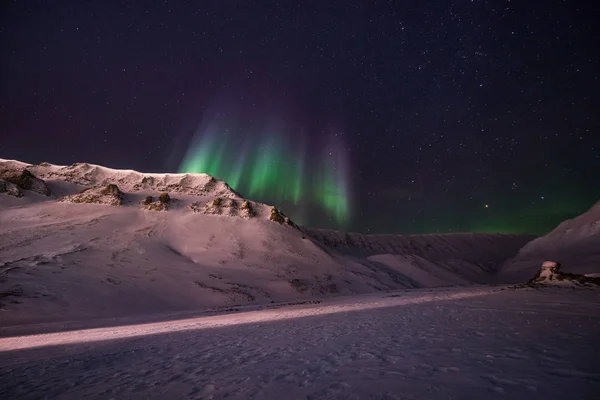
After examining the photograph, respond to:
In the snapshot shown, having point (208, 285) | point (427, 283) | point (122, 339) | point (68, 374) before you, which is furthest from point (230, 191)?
point (68, 374)

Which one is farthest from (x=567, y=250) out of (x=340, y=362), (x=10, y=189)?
(x=10, y=189)

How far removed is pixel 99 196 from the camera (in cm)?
5600

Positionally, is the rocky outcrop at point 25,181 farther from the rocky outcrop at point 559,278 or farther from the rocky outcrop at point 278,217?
the rocky outcrop at point 559,278

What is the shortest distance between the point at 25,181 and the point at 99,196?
48.1 feet

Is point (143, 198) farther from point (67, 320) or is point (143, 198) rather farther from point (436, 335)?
point (436, 335)

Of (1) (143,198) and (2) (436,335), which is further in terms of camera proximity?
(1) (143,198)

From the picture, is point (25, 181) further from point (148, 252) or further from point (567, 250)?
point (567, 250)

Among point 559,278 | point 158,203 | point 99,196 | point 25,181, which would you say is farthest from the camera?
point 25,181

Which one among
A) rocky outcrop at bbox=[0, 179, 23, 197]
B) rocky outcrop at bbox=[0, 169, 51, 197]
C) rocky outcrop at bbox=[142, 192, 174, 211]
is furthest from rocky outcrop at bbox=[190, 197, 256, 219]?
rocky outcrop at bbox=[0, 179, 23, 197]

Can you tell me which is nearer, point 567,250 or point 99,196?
point 99,196

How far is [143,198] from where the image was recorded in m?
59.8

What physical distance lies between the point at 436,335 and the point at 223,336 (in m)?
7.55

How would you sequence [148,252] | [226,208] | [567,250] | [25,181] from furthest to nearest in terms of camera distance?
1. [567,250]
2. [226,208]
3. [25,181]
4. [148,252]

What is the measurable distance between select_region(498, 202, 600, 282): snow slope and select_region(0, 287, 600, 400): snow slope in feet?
195
